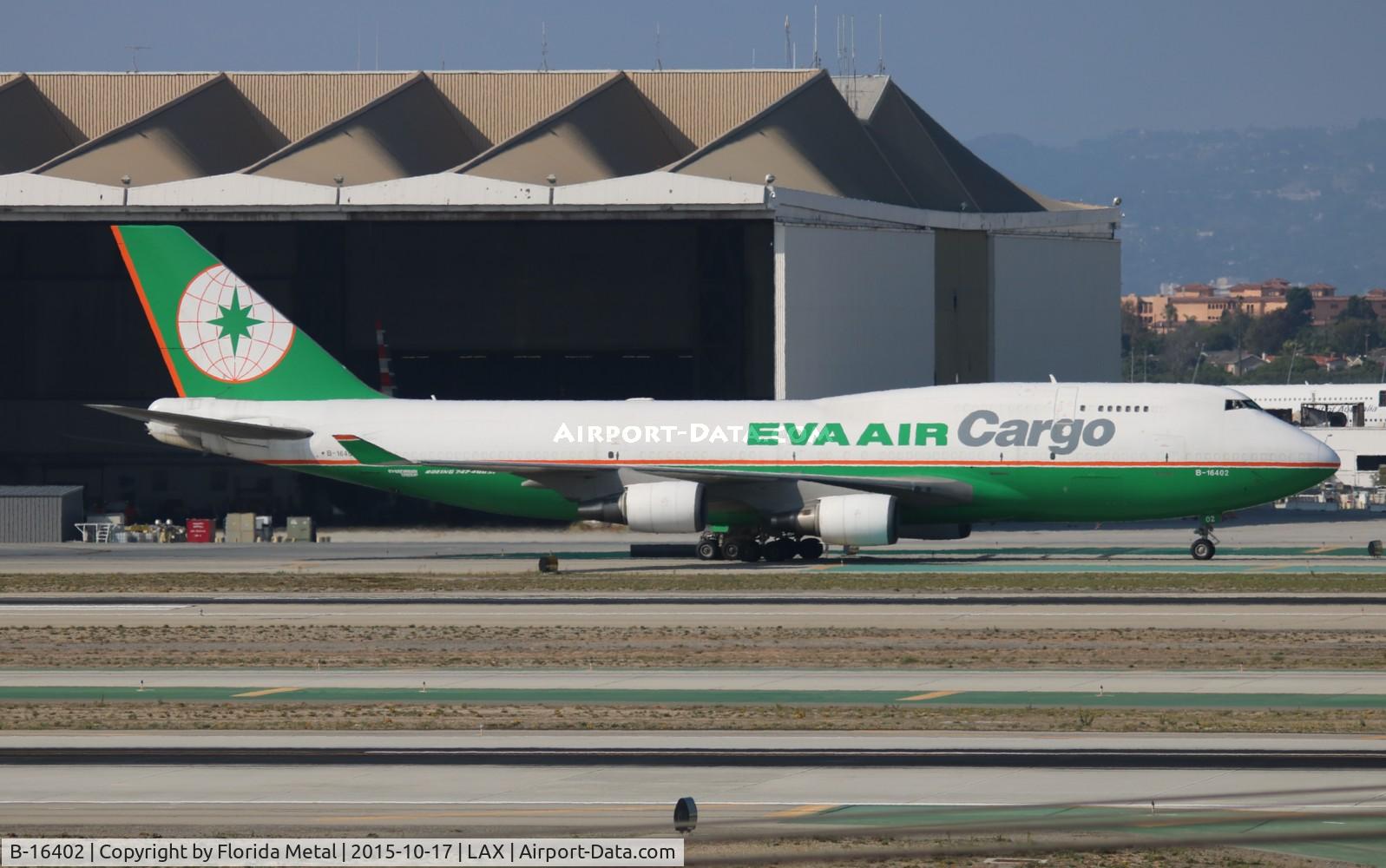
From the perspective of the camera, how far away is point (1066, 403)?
2056 inches

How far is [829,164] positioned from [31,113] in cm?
3659

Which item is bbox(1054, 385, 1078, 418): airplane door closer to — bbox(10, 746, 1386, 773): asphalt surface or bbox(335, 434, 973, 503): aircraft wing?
bbox(335, 434, 973, 503): aircraft wing

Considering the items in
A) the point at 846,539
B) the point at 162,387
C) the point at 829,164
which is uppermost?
the point at 829,164

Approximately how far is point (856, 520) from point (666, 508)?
5547 millimetres

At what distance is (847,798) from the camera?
18781 mm

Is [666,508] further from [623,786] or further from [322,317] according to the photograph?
[623,786]

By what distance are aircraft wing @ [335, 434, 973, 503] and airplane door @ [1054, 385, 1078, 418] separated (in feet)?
11.4

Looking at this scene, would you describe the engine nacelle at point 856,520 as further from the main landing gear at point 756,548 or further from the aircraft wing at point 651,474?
the main landing gear at point 756,548

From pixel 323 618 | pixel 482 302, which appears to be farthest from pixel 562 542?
pixel 323 618

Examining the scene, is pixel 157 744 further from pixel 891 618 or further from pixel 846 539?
pixel 846 539

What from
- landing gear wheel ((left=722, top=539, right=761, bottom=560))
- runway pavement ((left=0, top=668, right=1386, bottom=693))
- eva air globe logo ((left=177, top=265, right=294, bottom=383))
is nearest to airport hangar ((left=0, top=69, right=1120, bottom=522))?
eva air globe logo ((left=177, top=265, right=294, bottom=383))

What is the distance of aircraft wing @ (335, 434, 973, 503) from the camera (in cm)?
5188

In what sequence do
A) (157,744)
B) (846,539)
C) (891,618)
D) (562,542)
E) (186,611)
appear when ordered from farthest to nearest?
(562,542)
(846,539)
(186,611)
(891,618)
(157,744)

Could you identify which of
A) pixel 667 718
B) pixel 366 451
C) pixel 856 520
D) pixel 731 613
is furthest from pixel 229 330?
pixel 667 718
